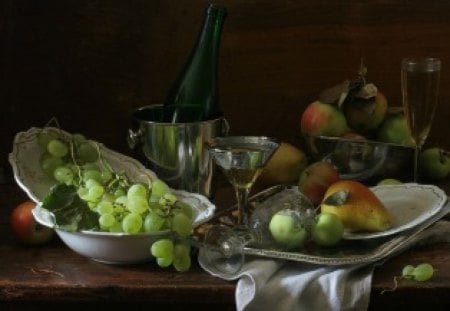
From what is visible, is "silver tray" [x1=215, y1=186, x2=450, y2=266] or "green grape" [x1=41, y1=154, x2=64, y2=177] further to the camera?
"green grape" [x1=41, y1=154, x2=64, y2=177]

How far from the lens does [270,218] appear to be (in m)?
0.89

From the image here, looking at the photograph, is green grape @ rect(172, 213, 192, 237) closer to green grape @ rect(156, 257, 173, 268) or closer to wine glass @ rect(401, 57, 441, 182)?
green grape @ rect(156, 257, 173, 268)

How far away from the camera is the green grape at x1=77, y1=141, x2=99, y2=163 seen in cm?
99

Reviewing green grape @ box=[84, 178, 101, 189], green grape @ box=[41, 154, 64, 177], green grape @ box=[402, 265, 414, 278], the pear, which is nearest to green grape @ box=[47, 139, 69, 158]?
green grape @ box=[41, 154, 64, 177]

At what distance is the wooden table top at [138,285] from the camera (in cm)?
79

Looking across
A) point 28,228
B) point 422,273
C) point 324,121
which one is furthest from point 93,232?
point 324,121

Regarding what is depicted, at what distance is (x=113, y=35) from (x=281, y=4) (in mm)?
253

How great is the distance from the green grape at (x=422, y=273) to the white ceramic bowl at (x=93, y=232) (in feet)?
0.75

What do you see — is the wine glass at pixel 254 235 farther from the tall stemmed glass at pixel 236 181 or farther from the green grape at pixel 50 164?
the green grape at pixel 50 164

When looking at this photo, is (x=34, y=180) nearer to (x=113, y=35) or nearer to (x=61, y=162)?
(x=61, y=162)

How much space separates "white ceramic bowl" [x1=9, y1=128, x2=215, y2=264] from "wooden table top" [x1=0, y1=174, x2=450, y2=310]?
0.02m

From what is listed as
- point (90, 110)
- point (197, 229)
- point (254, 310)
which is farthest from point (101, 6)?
point (254, 310)

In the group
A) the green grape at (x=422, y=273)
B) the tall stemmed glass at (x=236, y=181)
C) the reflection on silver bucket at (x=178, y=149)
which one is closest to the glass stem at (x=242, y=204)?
the tall stemmed glass at (x=236, y=181)

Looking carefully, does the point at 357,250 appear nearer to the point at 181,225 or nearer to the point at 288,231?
the point at 288,231
